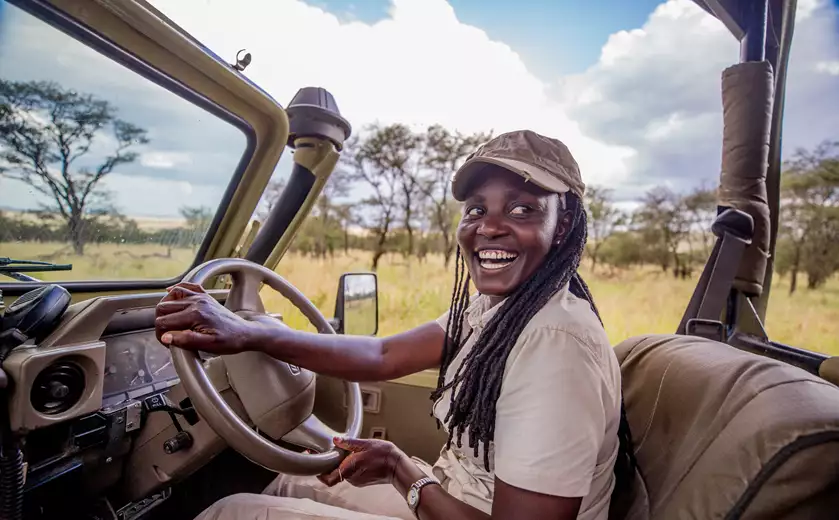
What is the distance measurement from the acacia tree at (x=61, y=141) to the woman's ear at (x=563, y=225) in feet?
4.44

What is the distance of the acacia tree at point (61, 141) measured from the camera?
1.27 metres

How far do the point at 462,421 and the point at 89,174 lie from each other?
1.35 meters

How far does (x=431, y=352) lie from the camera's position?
1.44m

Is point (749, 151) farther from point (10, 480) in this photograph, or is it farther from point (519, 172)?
point (10, 480)

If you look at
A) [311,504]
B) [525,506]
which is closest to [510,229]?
[525,506]

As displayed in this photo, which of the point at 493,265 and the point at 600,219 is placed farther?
the point at 600,219

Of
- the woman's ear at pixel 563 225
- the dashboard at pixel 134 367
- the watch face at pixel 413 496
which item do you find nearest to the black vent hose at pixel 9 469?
the dashboard at pixel 134 367

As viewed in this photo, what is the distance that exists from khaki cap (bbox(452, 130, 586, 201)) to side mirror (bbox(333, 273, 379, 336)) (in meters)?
1.09

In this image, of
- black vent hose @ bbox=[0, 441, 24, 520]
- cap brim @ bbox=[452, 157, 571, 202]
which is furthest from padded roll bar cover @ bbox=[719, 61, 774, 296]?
black vent hose @ bbox=[0, 441, 24, 520]

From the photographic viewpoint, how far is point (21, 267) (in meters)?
1.35

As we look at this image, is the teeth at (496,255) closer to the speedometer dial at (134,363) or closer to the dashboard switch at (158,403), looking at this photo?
the dashboard switch at (158,403)

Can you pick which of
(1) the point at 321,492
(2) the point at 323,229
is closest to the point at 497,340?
(1) the point at 321,492

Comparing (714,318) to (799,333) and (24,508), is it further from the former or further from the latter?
(24,508)

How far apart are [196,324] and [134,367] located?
443 millimetres
